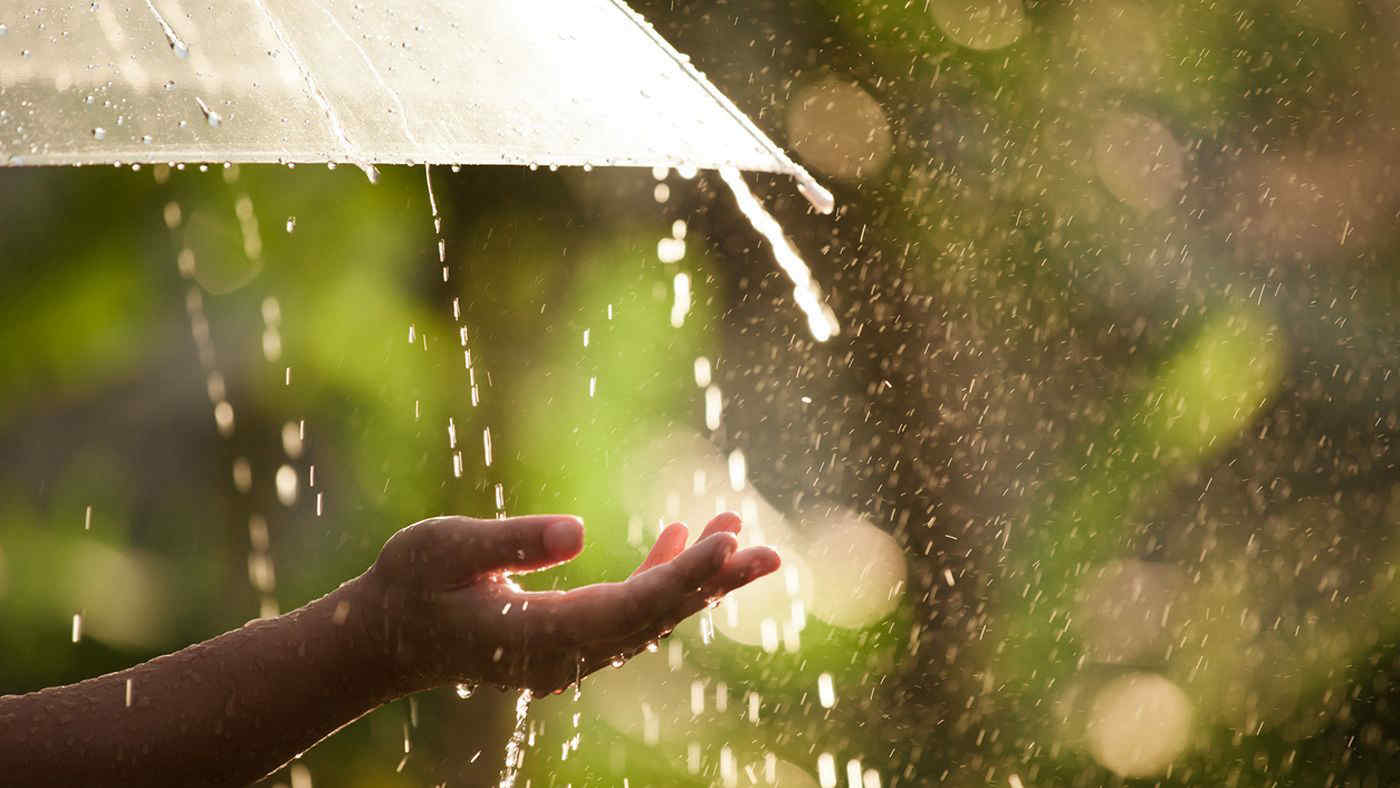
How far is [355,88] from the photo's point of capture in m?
1.39

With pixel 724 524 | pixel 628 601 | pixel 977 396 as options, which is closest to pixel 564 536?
pixel 628 601

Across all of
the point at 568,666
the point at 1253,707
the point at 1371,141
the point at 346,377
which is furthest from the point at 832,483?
the point at 568,666

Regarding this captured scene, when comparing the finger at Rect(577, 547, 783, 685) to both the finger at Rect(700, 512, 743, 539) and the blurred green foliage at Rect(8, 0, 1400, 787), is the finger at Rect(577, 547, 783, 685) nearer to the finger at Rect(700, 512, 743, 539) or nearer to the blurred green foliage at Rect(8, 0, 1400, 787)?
the finger at Rect(700, 512, 743, 539)

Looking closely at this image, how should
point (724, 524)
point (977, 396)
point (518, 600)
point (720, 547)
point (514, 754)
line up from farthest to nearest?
1. point (977, 396)
2. point (514, 754)
3. point (724, 524)
4. point (518, 600)
5. point (720, 547)

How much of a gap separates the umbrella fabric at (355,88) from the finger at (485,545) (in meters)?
0.37

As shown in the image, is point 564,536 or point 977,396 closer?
point 564,536

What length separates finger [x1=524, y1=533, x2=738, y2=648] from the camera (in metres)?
1.23

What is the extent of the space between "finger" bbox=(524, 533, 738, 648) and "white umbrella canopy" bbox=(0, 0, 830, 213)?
0.41 m

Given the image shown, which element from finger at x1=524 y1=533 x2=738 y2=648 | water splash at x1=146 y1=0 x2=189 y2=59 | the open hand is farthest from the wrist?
water splash at x1=146 y1=0 x2=189 y2=59

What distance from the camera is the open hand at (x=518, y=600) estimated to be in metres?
1.25

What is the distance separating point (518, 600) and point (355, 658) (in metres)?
0.20

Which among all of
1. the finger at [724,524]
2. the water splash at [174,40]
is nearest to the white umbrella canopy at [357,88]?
the water splash at [174,40]

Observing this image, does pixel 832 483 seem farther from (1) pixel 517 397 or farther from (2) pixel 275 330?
(2) pixel 275 330

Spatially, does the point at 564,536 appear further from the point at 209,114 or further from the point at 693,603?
the point at 209,114
